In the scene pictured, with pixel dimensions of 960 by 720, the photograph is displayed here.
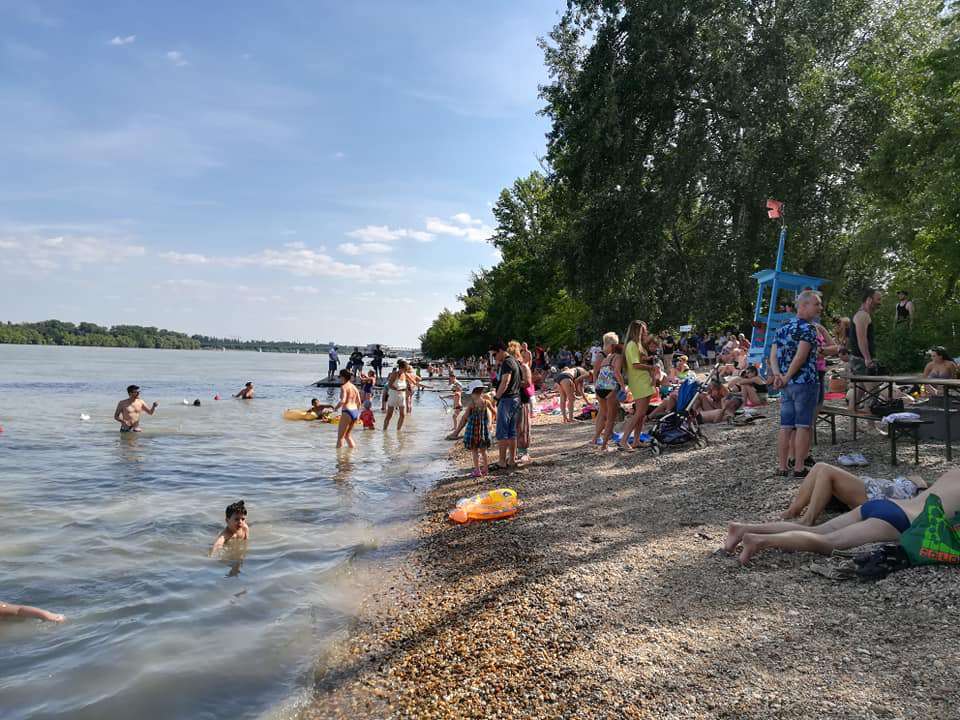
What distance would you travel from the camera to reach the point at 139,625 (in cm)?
550

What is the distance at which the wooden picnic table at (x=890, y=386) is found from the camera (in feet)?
21.7

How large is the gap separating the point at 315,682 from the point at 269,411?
2497cm

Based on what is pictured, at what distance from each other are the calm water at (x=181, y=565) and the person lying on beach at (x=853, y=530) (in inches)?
134

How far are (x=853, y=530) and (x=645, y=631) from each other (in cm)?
185

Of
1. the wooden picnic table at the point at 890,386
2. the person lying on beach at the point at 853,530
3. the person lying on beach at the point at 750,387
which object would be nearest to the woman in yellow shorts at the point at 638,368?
the wooden picnic table at the point at 890,386

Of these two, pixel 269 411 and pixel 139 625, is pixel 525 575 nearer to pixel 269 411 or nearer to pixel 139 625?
pixel 139 625

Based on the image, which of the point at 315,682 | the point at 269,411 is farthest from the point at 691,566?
the point at 269,411

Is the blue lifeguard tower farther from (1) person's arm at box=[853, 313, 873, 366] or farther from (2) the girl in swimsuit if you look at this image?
(2) the girl in swimsuit

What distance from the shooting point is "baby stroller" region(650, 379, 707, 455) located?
32.2 ft

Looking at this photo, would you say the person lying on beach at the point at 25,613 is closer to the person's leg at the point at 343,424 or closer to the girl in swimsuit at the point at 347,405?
the girl in swimsuit at the point at 347,405

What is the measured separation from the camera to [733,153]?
2095 cm

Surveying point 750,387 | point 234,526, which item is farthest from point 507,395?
point 750,387

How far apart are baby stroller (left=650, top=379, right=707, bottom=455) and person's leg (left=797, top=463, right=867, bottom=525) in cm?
427

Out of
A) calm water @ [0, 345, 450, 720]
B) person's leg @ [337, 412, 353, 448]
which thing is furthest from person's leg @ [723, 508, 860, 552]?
person's leg @ [337, 412, 353, 448]
